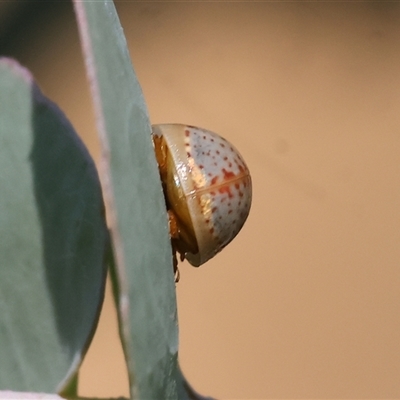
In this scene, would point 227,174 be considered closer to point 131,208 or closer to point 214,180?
point 214,180

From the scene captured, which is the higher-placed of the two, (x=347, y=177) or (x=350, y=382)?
(x=347, y=177)

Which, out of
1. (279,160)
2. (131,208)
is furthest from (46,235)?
(279,160)

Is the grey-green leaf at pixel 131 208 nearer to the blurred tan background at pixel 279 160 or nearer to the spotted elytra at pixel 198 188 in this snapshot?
the spotted elytra at pixel 198 188

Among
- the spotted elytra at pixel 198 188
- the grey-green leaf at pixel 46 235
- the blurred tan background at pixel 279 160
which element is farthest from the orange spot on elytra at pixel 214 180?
the blurred tan background at pixel 279 160

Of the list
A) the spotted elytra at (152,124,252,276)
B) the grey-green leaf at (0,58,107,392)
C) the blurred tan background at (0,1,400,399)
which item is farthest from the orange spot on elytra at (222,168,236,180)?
the blurred tan background at (0,1,400,399)

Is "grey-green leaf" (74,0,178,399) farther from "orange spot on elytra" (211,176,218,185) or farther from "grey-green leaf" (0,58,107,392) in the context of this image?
"orange spot on elytra" (211,176,218,185)

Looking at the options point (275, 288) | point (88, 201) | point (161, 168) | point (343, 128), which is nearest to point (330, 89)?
point (343, 128)

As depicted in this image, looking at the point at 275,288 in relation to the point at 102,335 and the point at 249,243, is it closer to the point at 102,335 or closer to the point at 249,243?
the point at 249,243
